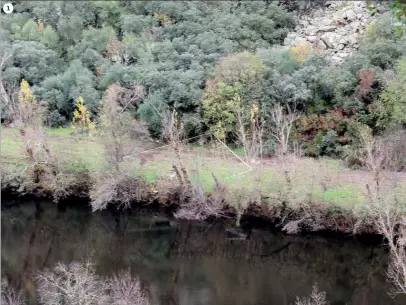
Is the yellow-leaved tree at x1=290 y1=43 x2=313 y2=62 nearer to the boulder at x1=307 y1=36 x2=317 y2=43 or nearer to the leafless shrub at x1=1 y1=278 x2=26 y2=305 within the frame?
the boulder at x1=307 y1=36 x2=317 y2=43

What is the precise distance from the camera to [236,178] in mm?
25219

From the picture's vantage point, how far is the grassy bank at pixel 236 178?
2284cm

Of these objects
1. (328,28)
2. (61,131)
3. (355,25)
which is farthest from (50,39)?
(355,25)

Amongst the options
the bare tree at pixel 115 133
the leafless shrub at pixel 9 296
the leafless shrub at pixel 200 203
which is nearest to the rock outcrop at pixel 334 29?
the leafless shrub at pixel 200 203

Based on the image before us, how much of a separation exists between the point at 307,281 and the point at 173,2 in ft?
83.6

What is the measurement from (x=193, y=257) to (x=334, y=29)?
71.7ft

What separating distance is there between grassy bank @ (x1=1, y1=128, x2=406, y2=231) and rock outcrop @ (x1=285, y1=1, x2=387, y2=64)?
10.6 meters

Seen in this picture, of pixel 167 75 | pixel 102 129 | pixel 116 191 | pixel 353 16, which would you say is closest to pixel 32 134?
pixel 102 129

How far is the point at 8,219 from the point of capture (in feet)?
84.4

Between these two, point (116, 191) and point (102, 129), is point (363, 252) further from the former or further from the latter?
point (102, 129)

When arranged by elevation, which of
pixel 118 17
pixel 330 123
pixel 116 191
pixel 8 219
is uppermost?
pixel 118 17

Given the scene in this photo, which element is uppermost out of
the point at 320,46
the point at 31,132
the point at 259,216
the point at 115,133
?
the point at 320,46

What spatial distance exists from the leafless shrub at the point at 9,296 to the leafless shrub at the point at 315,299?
8960mm

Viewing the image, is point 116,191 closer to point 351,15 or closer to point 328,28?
point 328,28
